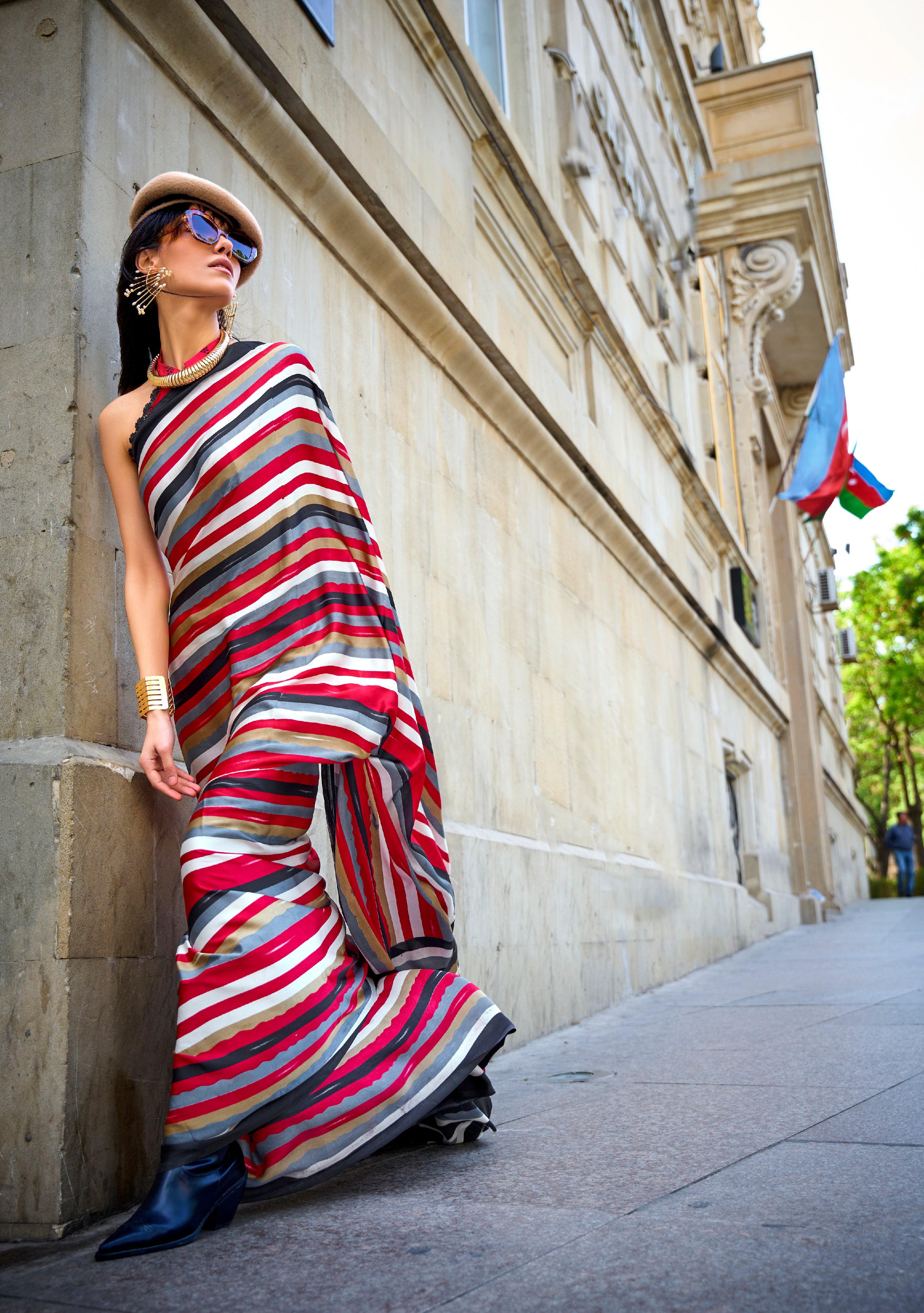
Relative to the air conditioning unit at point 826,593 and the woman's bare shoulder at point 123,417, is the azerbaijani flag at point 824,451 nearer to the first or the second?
the air conditioning unit at point 826,593

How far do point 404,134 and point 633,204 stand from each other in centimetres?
596

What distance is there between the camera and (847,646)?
1310 inches

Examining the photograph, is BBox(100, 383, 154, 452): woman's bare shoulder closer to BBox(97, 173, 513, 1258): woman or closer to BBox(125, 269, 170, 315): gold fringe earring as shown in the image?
BBox(97, 173, 513, 1258): woman

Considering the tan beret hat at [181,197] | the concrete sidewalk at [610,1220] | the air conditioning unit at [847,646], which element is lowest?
the concrete sidewalk at [610,1220]

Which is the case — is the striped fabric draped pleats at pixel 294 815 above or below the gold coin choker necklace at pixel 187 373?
below

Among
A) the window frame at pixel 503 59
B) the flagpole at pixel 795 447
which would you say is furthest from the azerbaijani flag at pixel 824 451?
the window frame at pixel 503 59

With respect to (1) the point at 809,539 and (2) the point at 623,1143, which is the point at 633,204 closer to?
(2) the point at 623,1143

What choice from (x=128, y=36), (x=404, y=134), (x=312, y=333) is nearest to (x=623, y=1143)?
(x=312, y=333)

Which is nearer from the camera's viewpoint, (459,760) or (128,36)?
(128,36)

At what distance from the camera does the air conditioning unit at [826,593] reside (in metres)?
27.0

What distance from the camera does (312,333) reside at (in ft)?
13.0

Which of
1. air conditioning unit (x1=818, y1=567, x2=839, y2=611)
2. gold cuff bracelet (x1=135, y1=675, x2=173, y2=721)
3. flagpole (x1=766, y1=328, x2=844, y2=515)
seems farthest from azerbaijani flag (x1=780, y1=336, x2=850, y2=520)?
gold cuff bracelet (x1=135, y1=675, x2=173, y2=721)

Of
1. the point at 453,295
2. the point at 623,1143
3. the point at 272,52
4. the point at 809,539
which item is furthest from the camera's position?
the point at 809,539

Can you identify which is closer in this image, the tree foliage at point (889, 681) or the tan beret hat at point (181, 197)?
the tan beret hat at point (181, 197)
